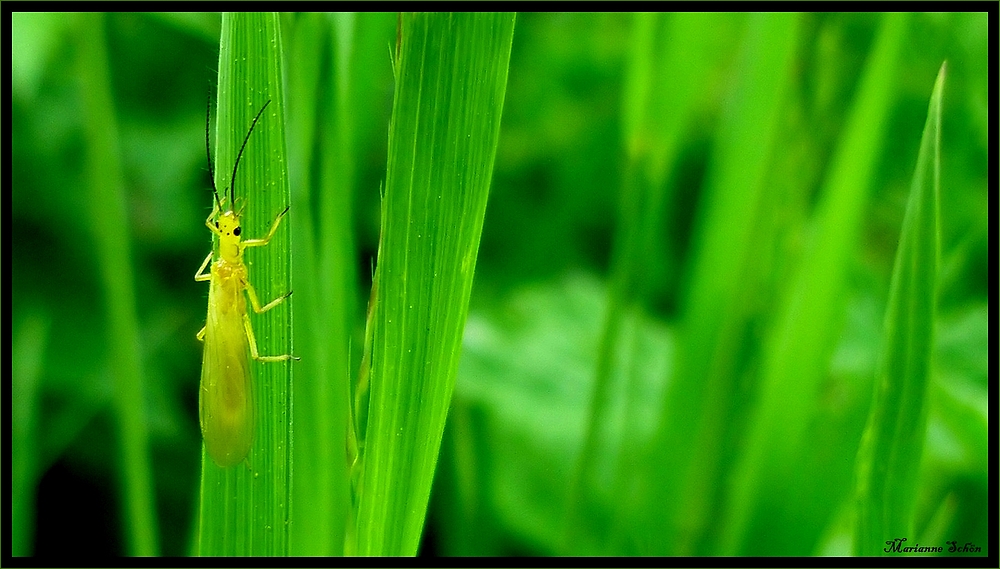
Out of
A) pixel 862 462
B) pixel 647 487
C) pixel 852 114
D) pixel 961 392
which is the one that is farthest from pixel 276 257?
pixel 961 392

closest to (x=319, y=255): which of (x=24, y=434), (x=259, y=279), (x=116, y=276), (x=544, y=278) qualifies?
(x=259, y=279)

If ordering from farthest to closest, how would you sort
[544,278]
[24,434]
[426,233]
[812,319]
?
[544,278] < [24,434] < [812,319] < [426,233]

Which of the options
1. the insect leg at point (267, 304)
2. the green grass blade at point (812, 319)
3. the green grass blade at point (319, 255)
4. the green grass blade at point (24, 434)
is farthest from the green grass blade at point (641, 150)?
the green grass blade at point (24, 434)

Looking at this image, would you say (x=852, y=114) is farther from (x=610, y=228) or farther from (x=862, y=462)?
(x=610, y=228)

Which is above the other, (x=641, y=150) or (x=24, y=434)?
(x=641, y=150)

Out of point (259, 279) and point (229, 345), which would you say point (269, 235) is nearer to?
point (259, 279)

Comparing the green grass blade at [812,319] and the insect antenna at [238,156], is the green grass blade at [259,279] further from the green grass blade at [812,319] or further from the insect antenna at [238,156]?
the green grass blade at [812,319]
